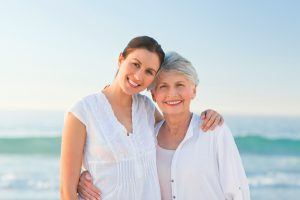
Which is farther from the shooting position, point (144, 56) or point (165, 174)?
point (165, 174)

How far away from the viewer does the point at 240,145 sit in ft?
66.2

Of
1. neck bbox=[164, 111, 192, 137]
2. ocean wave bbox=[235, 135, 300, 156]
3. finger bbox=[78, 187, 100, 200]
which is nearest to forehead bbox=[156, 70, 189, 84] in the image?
neck bbox=[164, 111, 192, 137]

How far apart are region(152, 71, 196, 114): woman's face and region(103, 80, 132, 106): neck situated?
29 cm

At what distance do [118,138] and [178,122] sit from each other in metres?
0.68

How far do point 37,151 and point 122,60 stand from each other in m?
15.1

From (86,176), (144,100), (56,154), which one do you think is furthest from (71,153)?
(56,154)

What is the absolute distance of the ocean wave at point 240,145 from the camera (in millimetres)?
18547

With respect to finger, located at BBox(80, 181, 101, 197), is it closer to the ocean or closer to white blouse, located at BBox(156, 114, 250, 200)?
white blouse, located at BBox(156, 114, 250, 200)

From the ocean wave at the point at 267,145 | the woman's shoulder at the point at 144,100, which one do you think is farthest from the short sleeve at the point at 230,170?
the ocean wave at the point at 267,145

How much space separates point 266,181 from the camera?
13.9 metres

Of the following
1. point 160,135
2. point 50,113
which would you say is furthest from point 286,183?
point 50,113

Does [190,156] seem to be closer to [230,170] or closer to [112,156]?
[230,170]

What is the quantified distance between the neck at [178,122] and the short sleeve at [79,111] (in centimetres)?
79

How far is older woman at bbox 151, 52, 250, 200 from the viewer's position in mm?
3805
